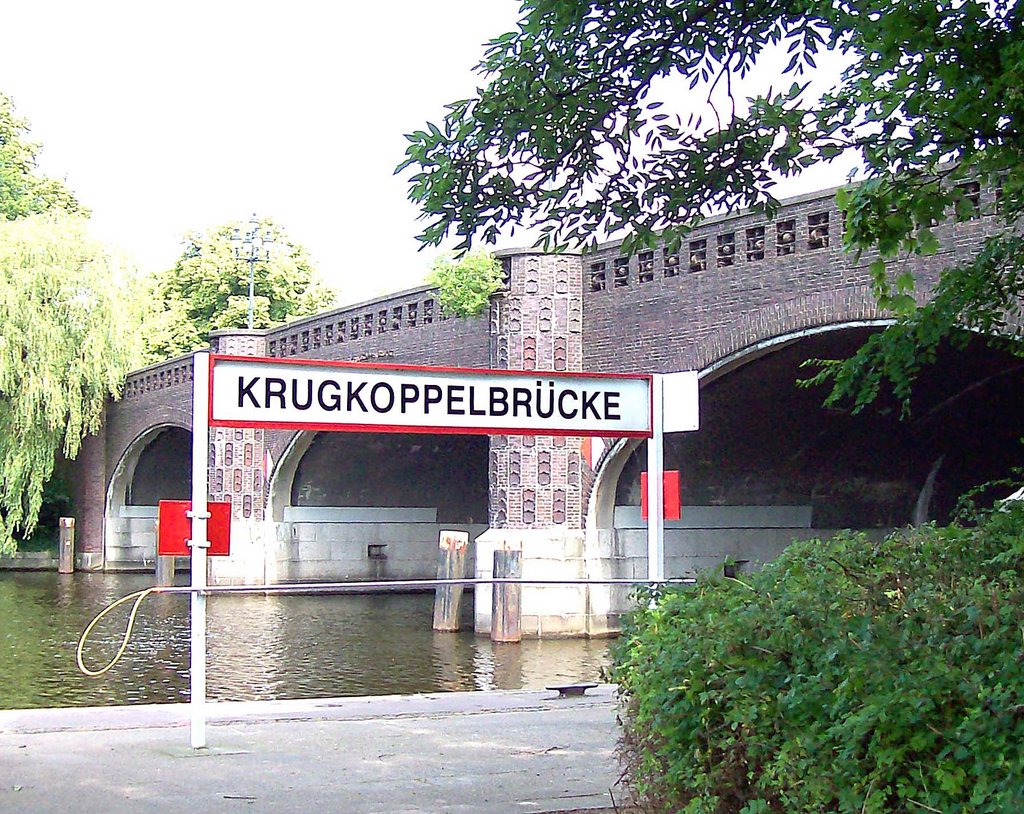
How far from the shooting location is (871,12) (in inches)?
198

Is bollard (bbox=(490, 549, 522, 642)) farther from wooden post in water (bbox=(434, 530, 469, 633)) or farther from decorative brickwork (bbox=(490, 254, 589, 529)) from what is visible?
wooden post in water (bbox=(434, 530, 469, 633))

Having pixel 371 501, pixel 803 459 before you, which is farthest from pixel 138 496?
pixel 803 459

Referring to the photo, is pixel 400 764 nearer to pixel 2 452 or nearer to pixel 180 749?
pixel 180 749

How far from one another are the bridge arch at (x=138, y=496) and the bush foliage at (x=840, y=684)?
35.6 meters

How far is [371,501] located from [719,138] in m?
30.6

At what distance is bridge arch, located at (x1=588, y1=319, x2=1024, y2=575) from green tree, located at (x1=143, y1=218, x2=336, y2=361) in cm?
3110

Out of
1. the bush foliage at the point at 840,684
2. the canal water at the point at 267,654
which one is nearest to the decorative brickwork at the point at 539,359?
the canal water at the point at 267,654

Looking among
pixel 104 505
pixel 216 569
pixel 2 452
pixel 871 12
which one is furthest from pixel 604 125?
pixel 104 505

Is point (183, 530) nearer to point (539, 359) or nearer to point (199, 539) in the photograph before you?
point (199, 539)

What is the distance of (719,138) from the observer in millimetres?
6145

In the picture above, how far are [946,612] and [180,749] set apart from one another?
16.2 feet

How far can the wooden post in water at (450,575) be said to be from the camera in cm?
2388

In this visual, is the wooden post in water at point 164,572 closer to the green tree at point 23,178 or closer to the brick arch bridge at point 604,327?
the brick arch bridge at point 604,327

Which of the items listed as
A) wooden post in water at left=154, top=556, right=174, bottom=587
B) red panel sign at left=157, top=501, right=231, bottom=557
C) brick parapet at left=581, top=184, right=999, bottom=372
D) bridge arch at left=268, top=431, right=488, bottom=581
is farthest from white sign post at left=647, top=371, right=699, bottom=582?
wooden post in water at left=154, top=556, right=174, bottom=587
